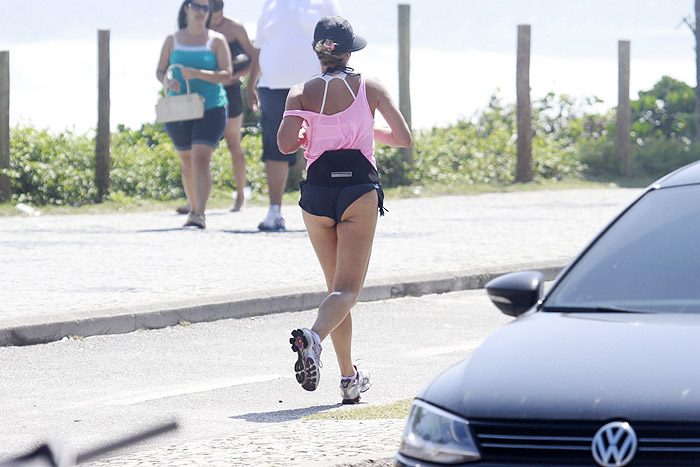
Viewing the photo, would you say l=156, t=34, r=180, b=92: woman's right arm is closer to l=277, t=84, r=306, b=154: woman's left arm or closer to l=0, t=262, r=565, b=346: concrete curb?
l=0, t=262, r=565, b=346: concrete curb

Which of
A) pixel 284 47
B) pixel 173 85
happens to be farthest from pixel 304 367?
pixel 173 85

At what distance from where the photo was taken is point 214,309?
30.4 ft

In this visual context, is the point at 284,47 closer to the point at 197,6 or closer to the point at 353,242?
the point at 197,6

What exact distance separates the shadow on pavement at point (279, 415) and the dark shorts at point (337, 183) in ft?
2.99

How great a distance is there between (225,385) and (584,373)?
3.59 metres

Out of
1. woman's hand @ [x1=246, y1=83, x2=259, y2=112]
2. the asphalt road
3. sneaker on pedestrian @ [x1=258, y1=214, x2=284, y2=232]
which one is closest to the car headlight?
the asphalt road

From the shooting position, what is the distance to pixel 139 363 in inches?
308

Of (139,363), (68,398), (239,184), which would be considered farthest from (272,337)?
(239,184)

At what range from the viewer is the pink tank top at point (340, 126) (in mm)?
6730

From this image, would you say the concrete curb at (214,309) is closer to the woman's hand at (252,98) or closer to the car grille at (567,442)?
the woman's hand at (252,98)

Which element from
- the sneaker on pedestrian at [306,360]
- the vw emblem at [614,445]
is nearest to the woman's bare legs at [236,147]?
the sneaker on pedestrian at [306,360]

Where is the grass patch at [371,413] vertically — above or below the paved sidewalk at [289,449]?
below

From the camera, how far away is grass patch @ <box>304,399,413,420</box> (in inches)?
238

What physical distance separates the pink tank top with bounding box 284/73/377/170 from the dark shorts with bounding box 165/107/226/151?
7627mm
